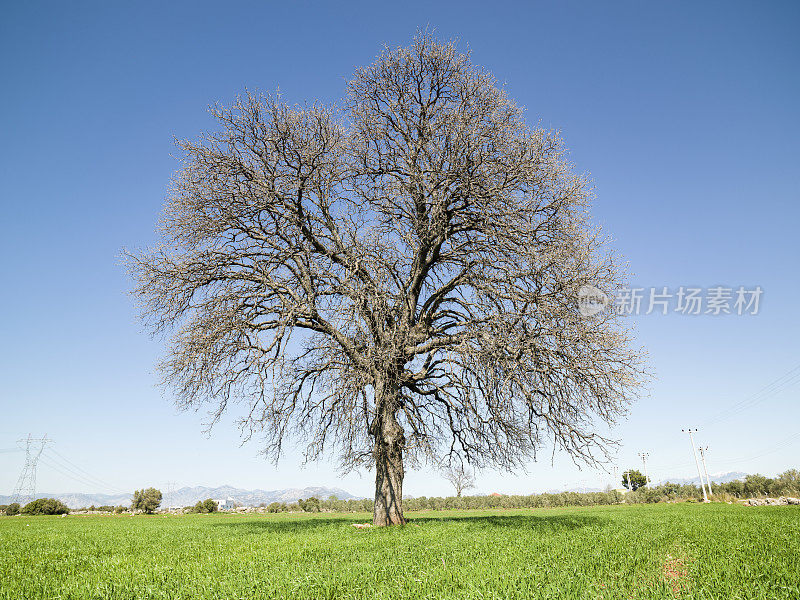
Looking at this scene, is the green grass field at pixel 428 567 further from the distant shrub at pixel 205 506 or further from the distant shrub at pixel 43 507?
the distant shrub at pixel 205 506

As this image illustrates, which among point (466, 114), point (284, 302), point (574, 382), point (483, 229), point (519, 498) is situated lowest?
point (519, 498)

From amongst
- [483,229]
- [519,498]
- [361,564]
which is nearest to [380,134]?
[483,229]

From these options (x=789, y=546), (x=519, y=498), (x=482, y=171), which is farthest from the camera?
(x=519, y=498)

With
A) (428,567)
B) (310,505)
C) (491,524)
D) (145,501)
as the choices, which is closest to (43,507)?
(145,501)

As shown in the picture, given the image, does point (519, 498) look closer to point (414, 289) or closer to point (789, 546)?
point (414, 289)

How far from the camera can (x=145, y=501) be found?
4028 centimetres

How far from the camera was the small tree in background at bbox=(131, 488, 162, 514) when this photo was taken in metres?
40.2

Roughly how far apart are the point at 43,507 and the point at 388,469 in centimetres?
3520

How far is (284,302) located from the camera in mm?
14023

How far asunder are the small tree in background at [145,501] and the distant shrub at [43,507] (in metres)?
5.63

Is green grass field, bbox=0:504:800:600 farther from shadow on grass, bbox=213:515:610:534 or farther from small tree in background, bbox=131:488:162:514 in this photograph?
small tree in background, bbox=131:488:162:514

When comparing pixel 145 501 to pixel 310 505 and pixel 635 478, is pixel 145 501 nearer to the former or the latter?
pixel 310 505

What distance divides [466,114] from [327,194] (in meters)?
5.18

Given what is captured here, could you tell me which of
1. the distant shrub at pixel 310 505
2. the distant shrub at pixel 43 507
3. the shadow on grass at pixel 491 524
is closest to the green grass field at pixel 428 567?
the shadow on grass at pixel 491 524
